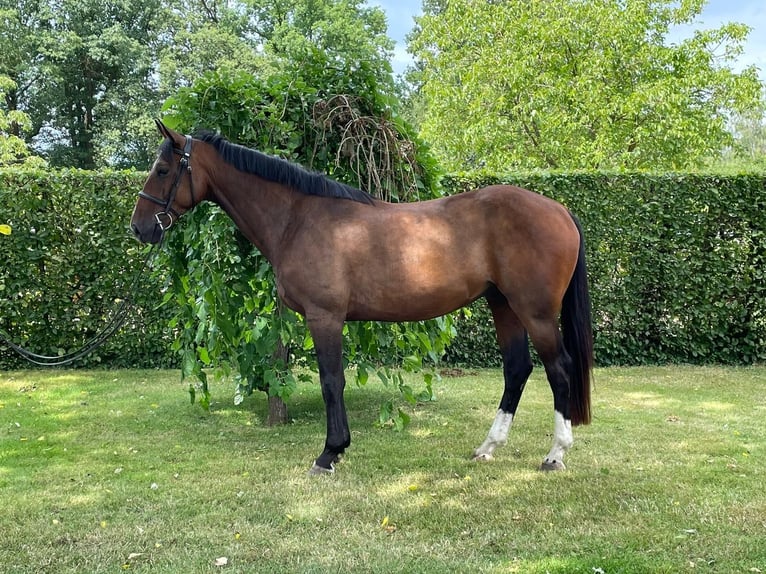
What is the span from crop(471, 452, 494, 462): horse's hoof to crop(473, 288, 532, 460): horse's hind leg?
0.03 m

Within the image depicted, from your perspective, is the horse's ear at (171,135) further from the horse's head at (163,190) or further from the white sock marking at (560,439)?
the white sock marking at (560,439)

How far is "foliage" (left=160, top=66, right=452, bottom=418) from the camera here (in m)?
4.11

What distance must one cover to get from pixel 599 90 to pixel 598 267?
4.85m

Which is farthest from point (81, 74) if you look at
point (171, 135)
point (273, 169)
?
point (273, 169)

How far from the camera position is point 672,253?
755 cm

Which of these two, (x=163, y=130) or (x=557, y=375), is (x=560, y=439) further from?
(x=163, y=130)

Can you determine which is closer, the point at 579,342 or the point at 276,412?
the point at 579,342

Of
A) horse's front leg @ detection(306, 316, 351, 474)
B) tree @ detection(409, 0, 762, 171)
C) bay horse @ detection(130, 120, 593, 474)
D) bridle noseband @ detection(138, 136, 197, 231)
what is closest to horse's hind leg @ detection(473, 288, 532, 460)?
bay horse @ detection(130, 120, 593, 474)

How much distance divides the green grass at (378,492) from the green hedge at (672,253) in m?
2.12

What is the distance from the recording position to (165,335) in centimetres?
734

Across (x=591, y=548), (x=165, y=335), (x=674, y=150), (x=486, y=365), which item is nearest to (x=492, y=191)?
(x=591, y=548)

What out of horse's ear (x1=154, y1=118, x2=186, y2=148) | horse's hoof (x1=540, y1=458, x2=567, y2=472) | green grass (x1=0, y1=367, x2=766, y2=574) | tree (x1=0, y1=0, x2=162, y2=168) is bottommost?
green grass (x1=0, y1=367, x2=766, y2=574)

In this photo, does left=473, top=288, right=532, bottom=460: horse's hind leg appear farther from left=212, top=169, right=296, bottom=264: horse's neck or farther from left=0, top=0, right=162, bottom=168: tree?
left=0, top=0, right=162, bottom=168: tree

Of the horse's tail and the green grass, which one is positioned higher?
the horse's tail
